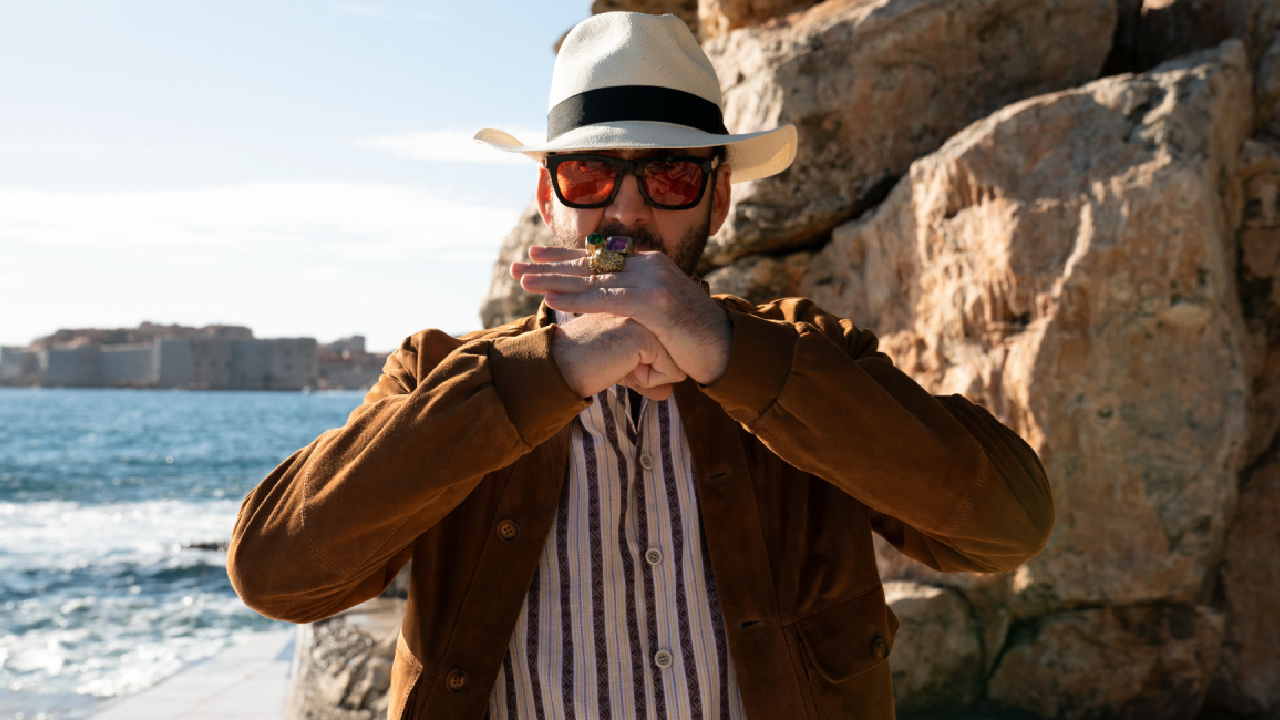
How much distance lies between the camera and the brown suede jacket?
168cm

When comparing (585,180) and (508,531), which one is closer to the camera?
(508,531)

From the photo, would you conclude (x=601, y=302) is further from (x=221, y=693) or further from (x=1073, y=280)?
(x=221, y=693)

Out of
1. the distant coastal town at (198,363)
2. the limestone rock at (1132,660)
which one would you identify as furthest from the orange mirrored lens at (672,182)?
the distant coastal town at (198,363)

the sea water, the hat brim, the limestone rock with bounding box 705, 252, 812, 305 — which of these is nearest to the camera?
the hat brim

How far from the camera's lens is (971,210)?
396 centimetres

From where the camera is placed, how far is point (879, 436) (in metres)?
1.71

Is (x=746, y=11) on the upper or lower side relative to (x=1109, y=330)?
upper

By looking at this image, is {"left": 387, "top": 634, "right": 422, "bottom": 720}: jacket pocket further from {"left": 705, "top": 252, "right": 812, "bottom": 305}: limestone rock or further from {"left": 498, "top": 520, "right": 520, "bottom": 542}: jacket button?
{"left": 705, "top": 252, "right": 812, "bottom": 305}: limestone rock

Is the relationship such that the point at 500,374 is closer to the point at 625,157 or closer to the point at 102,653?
the point at 625,157

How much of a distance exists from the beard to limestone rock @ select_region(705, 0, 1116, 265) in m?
2.47

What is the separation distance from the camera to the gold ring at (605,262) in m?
1.68

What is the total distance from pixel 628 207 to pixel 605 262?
1.27 ft

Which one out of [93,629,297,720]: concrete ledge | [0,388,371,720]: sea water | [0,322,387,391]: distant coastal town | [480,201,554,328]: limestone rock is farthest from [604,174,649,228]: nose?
[0,322,387,391]: distant coastal town

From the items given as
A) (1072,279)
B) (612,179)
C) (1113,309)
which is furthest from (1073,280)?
(612,179)
